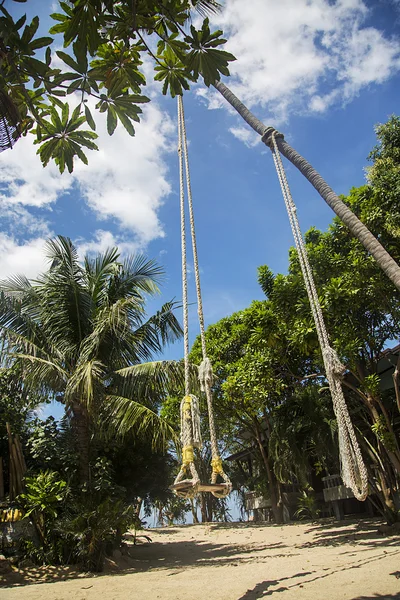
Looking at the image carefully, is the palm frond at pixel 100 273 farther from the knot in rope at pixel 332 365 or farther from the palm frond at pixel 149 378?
the knot in rope at pixel 332 365

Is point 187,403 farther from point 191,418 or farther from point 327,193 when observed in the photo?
point 327,193

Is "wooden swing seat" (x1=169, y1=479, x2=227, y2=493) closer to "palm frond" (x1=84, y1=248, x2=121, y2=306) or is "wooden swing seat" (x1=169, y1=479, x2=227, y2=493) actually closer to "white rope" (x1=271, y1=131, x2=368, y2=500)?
"white rope" (x1=271, y1=131, x2=368, y2=500)

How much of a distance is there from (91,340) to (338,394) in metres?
5.08

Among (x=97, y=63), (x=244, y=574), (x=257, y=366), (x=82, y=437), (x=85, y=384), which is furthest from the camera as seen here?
(x=257, y=366)

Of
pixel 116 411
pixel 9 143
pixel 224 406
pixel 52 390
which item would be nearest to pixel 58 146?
pixel 9 143

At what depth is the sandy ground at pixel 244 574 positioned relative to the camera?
5.03m

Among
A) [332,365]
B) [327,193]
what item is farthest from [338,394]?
[327,193]

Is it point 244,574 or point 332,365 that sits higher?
point 332,365

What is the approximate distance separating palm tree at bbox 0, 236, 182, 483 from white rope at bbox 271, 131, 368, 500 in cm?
380

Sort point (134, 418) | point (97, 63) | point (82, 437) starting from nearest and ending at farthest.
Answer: point (97, 63)
point (134, 418)
point (82, 437)

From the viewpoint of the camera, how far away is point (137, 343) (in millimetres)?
9039

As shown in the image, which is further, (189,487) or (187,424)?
(187,424)

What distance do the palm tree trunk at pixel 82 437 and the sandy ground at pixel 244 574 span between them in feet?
5.03

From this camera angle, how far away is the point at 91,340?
825 cm
